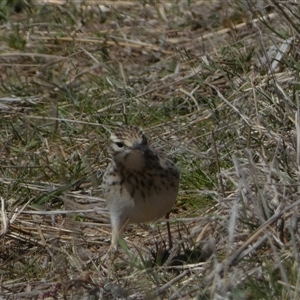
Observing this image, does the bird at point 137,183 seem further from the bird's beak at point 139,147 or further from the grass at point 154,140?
the grass at point 154,140

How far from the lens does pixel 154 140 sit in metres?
8.25

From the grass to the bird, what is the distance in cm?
20

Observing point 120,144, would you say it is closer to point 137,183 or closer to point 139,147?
point 139,147

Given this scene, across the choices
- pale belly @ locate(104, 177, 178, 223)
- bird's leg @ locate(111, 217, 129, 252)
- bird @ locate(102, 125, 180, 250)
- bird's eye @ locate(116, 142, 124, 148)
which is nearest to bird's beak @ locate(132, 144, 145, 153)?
bird @ locate(102, 125, 180, 250)

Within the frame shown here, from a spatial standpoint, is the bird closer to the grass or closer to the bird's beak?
the bird's beak

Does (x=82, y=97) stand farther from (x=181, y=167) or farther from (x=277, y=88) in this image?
(x=277, y=88)

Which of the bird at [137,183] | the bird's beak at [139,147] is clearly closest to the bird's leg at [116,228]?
the bird at [137,183]

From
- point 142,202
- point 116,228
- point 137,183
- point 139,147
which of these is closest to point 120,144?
point 139,147

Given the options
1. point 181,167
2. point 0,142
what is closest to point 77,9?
point 0,142

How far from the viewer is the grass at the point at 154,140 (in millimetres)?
5699

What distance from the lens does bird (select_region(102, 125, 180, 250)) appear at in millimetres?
6594

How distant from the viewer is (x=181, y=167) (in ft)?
25.2

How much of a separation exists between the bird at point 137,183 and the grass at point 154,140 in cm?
20

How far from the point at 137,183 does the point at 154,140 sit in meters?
1.65
